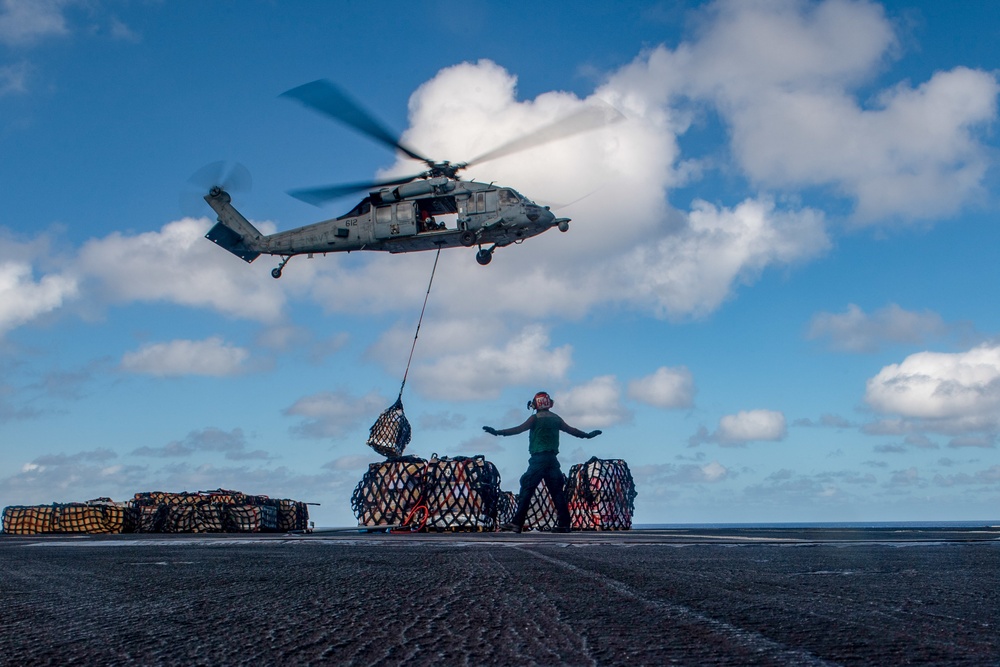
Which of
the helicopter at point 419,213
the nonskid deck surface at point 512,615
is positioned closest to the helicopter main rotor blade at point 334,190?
the helicopter at point 419,213

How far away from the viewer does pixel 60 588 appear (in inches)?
105

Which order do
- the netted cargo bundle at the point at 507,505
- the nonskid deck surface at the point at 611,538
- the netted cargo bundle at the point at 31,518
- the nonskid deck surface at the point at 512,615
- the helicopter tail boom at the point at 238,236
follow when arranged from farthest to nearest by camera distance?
the helicopter tail boom at the point at 238,236
the netted cargo bundle at the point at 507,505
the netted cargo bundle at the point at 31,518
the nonskid deck surface at the point at 611,538
the nonskid deck surface at the point at 512,615

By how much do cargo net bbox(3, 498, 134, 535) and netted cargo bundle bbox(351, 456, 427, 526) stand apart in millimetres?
5188

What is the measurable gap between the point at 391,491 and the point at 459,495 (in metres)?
1.22

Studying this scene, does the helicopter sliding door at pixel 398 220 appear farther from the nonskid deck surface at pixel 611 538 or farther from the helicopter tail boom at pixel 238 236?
the nonskid deck surface at pixel 611 538

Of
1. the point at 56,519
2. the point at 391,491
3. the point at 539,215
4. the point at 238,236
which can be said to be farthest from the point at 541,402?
the point at 238,236

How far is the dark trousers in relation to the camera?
505 inches

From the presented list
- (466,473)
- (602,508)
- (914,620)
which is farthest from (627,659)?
(602,508)

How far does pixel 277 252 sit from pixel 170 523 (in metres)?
7.68

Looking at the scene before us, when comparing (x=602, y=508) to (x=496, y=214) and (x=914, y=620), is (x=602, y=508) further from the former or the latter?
(x=914, y=620)

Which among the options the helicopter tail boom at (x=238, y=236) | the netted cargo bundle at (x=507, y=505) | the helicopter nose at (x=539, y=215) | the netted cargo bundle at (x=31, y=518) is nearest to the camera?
the netted cargo bundle at (x=31, y=518)

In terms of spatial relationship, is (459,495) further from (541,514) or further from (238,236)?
(238,236)

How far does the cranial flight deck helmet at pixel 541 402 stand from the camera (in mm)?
12906

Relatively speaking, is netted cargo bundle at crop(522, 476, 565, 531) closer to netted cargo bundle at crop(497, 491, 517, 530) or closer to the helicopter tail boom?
netted cargo bundle at crop(497, 491, 517, 530)
